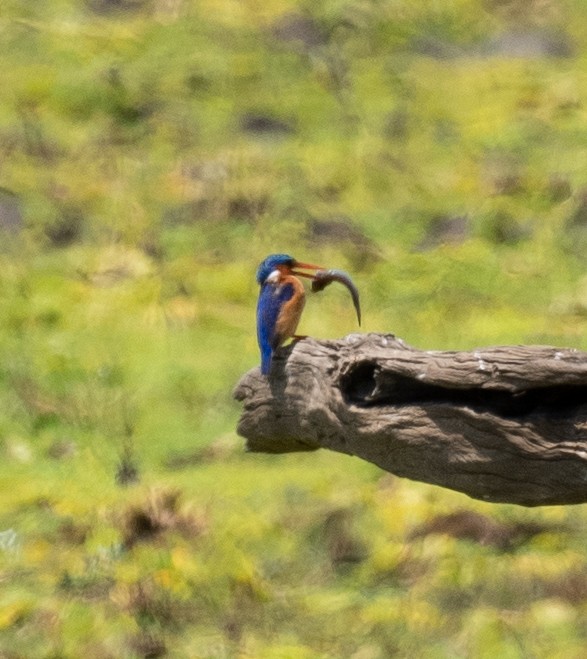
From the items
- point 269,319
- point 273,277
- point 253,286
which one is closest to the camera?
point 269,319

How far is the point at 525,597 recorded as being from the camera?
5.38m

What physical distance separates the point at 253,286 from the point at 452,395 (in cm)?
572

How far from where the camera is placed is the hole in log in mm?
3354

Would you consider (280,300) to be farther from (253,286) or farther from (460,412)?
(253,286)

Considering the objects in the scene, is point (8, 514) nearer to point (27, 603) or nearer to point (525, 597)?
point (27, 603)

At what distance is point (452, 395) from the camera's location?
3492 millimetres

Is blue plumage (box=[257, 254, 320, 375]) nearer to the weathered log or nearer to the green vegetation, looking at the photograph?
the weathered log

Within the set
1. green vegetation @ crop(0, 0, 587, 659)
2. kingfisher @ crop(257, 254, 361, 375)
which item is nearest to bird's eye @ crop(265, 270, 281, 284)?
kingfisher @ crop(257, 254, 361, 375)

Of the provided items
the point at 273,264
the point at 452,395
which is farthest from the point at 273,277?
the point at 452,395

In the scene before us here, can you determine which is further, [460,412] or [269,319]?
[269,319]

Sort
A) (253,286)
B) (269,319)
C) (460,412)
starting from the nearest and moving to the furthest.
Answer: (460,412) → (269,319) → (253,286)

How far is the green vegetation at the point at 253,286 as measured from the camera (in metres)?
5.39

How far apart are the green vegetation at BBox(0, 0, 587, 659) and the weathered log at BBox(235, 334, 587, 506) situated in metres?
1.56

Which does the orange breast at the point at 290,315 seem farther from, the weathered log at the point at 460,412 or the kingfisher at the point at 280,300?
the weathered log at the point at 460,412
